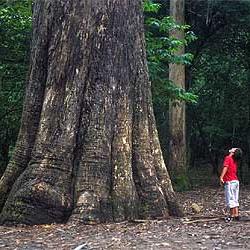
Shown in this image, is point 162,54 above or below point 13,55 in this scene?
below

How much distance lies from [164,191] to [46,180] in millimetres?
2193

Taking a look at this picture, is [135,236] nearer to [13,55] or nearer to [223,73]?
[13,55]

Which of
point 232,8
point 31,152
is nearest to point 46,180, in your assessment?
point 31,152

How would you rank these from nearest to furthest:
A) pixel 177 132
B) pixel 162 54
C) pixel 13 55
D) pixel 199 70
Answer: pixel 162 54, pixel 13 55, pixel 177 132, pixel 199 70

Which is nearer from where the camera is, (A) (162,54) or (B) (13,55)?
(A) (162,54)

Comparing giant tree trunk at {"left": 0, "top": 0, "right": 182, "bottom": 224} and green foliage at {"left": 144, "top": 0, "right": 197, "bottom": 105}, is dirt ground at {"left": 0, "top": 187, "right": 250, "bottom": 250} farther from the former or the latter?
green foliage at {"left": 144, "top": 0, "right": 197, "bottom": 105}

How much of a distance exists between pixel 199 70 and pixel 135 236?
1955cm

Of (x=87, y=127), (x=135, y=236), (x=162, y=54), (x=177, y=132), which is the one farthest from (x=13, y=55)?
(x=135, y=236)

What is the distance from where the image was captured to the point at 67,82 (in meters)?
9.31

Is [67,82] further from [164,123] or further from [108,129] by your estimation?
[164,123]

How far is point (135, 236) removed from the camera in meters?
7.80

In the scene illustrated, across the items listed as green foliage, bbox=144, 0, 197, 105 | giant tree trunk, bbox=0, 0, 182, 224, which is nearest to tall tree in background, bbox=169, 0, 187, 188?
green foliage, bbox=144, 0, 197, 105

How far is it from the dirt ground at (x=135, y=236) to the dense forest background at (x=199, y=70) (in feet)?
21.9

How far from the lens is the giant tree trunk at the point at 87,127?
8844 mm
